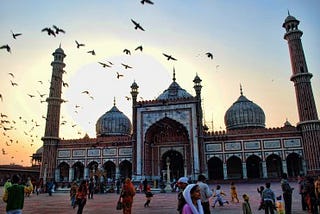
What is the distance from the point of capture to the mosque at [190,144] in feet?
91.5

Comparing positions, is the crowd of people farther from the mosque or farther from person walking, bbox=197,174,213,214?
the mosque

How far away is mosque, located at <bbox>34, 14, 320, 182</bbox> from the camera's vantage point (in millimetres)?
27875

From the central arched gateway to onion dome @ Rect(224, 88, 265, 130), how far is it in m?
8.35

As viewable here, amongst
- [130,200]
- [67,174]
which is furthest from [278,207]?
[67,174]

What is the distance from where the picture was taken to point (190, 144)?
28.7 metres

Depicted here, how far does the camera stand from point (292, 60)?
29.8 meters

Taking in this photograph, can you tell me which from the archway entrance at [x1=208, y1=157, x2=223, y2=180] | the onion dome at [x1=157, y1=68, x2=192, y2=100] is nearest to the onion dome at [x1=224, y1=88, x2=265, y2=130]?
the archway entrance at [x1=208, y1=157, x2=223, y2=180]

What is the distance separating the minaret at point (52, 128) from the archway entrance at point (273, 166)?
75.3 ft

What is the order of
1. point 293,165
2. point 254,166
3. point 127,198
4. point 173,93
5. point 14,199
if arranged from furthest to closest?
point 173,93
point 254,166
point 293,165
point 127,198
point 14,199

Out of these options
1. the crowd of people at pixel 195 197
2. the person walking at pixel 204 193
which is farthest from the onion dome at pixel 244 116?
the person walking at pixel 204 193

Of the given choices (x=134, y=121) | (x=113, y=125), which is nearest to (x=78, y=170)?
(x=113, y=125)

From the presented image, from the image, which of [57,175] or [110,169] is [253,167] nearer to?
[110,169]

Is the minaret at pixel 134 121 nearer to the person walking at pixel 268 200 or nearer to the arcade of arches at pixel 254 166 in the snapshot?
the arcade of arches at pixel 254 166

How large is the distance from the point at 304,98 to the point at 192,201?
1106 inches
